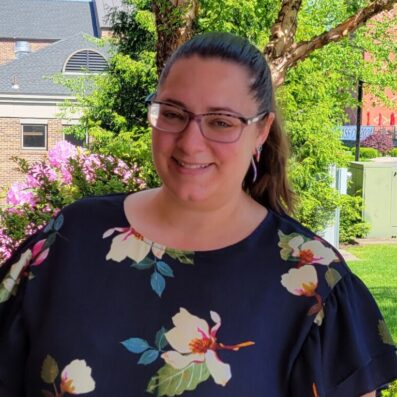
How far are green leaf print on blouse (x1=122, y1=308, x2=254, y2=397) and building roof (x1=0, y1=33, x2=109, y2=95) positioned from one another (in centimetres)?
2320

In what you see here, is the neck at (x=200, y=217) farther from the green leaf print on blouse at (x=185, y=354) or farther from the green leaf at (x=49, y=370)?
the green leaf at (x=49, y=370)

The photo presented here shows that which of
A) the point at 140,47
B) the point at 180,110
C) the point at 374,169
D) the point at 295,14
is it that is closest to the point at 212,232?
the point at 180,110

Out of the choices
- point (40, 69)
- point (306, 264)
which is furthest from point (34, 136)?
point (306, 264)

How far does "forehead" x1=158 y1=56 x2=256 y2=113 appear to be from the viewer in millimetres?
1533

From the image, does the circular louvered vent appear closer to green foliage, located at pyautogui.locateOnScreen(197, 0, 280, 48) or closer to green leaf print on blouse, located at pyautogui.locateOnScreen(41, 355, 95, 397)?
green foliage, located at pyautogui.locateOnScreen(197, 0, 280, 48)

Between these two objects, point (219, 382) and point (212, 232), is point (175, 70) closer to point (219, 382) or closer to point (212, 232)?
point (212, 232)

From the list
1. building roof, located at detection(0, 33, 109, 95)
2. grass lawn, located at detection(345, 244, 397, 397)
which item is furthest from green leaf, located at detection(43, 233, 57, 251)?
building roof, located at detection(0, 33, 109, 95)

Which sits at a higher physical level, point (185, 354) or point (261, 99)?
point (261, 99)

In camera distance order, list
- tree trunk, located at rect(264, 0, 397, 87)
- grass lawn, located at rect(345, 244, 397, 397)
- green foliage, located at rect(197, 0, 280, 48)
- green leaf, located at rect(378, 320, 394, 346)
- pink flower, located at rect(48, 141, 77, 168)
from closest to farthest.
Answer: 1. green leaf, located at rect(378, 320, 394, 346)
2. tree trunk, located at rect(264, 0, 397, 87)
3. pink flower, located at rect(48, 141, 77, 168)
4. green foliage, located at rect(197, 0, 280, 48)
5. grass lawn, located at rect(345, 244, 397, 397)

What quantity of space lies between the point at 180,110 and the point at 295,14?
8.49 feet

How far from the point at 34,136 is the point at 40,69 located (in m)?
4.47

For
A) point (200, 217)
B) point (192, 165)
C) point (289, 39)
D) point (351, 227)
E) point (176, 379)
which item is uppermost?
point (289, 39)

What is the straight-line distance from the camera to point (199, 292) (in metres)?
1.58

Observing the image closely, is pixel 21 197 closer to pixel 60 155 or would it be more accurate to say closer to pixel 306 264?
pixel 60 155
